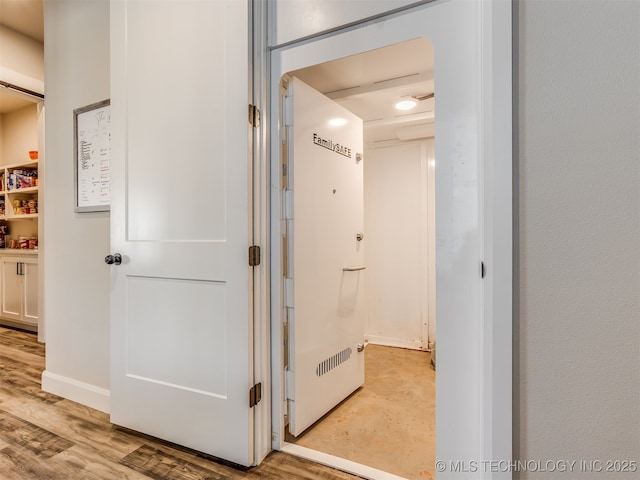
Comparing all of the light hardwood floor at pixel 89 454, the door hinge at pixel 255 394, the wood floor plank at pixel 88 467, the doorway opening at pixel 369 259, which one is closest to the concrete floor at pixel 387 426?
the doorway opening at pixel 369 259

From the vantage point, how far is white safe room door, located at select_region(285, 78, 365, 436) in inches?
66.3

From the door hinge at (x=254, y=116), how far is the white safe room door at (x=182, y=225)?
0.10 ft

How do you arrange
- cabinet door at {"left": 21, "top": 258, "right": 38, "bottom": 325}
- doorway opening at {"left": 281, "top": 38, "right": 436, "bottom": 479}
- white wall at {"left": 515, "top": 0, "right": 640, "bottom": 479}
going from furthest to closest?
cabinet door at {"left": 21, "top": 258, "right": 38, "bottom": 325}, doorway opening at {"left": 281, "top": 38, "right": 436, "bottom": 479}, white wall at {"left": 515, "top": 0, "right": 640, "bottom": 479}

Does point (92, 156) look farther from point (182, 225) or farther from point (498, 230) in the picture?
point (498, 230)

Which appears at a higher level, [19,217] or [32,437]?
[19,217]

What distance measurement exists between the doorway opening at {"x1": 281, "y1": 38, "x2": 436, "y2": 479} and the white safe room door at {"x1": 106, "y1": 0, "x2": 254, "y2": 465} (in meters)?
0.28

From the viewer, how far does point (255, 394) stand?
1500 millimetres

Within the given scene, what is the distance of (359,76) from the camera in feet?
7.08

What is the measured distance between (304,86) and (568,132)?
1.20m

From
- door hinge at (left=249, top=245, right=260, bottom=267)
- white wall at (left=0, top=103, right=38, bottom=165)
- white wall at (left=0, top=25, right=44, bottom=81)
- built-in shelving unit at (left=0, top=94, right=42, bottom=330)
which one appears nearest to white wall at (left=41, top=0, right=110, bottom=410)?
white wall at (left=0, top=25, right=44, bottom=81)

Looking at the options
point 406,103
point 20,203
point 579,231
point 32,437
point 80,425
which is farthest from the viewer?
point 20,203

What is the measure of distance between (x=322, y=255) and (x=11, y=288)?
13.4ft

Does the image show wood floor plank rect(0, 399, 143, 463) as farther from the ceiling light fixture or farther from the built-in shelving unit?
the ceiling light fixture

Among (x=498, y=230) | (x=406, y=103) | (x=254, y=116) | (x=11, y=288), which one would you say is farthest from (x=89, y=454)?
(x=11, y=288)
